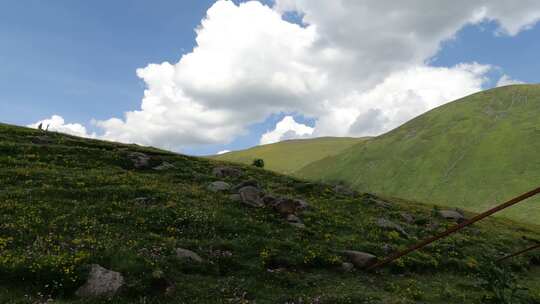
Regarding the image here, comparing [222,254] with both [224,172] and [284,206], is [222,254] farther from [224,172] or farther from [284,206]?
[224,172]

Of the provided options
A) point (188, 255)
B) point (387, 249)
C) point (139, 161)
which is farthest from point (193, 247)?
point (139, 161)

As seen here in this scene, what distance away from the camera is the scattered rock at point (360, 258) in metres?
24.3

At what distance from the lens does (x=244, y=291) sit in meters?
18.8

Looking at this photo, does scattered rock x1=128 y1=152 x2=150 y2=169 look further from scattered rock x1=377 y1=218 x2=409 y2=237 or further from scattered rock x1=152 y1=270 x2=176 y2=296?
scattered rock x1=152 y1=270 x2=176 y2=296

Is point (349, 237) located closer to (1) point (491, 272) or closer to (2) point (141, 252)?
(1) point (491, 272)

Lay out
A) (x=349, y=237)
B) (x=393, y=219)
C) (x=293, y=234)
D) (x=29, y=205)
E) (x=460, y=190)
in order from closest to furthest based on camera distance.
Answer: (x=29, y=205), (x=293, y=234), (x=349, y=237), (x=393, y=219), (x=460, y=190)

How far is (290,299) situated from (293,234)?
361 inches

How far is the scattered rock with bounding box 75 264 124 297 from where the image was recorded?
16.1 meters

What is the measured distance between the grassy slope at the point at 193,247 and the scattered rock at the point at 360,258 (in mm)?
968

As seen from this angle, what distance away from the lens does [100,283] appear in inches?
653

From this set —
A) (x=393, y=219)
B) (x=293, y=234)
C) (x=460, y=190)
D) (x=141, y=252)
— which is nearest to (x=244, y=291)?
(x=141, y=252)

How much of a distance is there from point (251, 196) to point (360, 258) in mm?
11217

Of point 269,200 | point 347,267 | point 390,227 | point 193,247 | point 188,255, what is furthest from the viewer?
point 390,227

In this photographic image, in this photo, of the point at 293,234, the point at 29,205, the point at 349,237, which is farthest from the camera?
the point at 349,237
